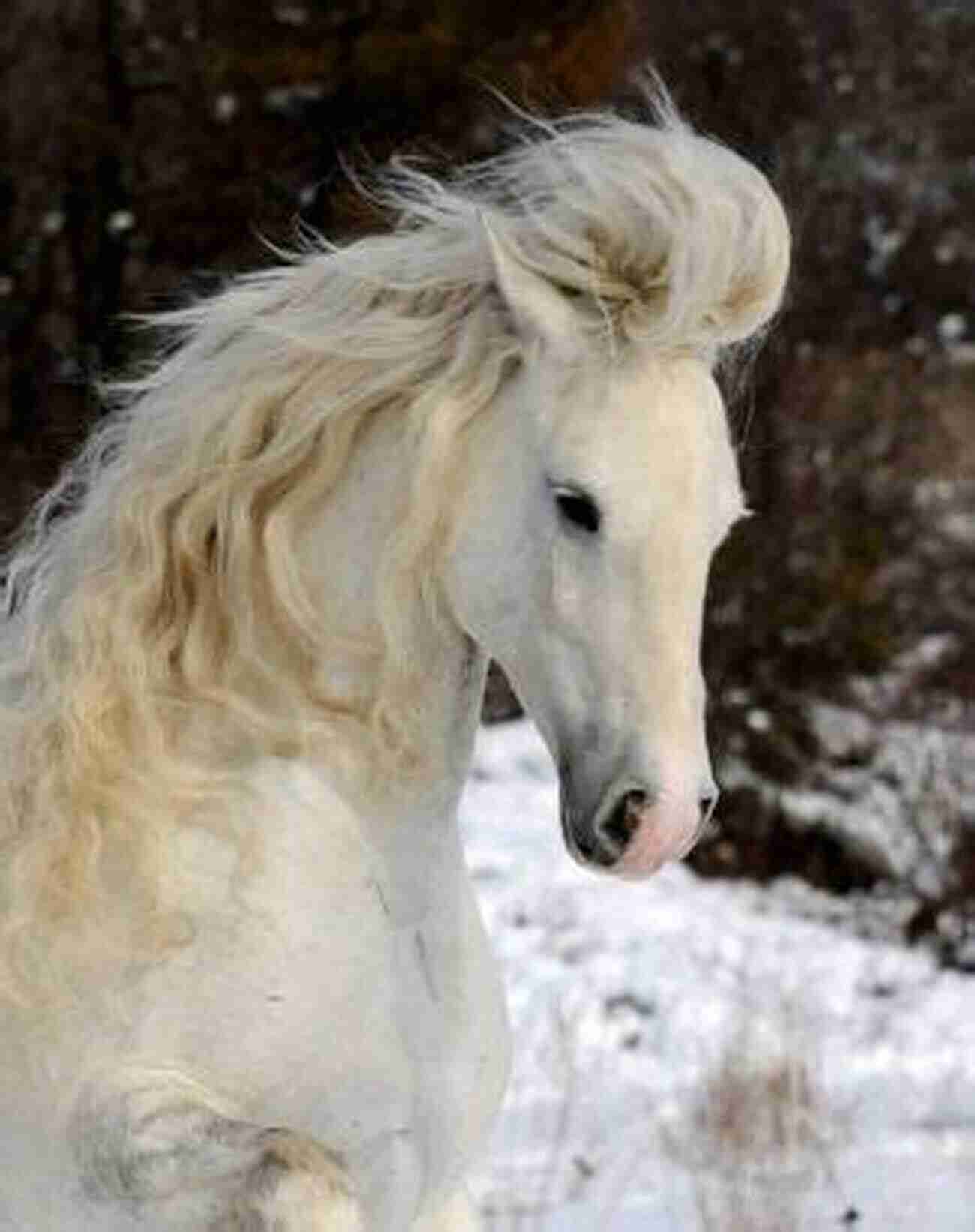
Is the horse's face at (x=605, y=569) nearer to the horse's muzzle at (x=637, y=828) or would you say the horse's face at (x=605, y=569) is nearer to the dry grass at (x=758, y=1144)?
the horse's muzzle at (x=637, y=828)

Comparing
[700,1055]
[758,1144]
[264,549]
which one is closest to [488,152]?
[700,1055]

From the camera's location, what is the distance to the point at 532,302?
3203 mm

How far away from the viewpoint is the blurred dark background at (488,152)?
13.7 m

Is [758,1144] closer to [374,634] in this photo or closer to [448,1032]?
[448,1032]

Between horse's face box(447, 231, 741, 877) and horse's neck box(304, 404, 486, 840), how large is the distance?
90mm

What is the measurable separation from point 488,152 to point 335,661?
988 centimetres

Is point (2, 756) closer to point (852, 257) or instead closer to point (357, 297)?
point (357, 297)

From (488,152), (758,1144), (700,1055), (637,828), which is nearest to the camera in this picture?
(637,828)

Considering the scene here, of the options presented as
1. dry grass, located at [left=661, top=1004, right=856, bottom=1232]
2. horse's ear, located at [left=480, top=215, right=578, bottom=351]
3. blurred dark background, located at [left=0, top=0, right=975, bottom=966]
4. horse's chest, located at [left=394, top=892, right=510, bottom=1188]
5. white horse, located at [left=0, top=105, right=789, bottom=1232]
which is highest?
horse's ear, located at [left=480, top=215, right=578, bottom=351]

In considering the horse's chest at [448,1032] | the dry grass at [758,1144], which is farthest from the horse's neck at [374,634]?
the dry grass at [758,1144]

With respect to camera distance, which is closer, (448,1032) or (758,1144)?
(448,1032)

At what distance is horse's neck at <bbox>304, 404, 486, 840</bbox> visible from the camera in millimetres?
3287

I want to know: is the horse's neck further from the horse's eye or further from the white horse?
the horse's eye

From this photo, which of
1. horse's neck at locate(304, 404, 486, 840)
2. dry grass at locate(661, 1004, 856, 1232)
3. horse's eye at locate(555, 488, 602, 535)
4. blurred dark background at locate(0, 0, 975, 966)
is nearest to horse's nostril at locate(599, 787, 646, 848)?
horse's eye at locate(555, 488, 602, 535)
